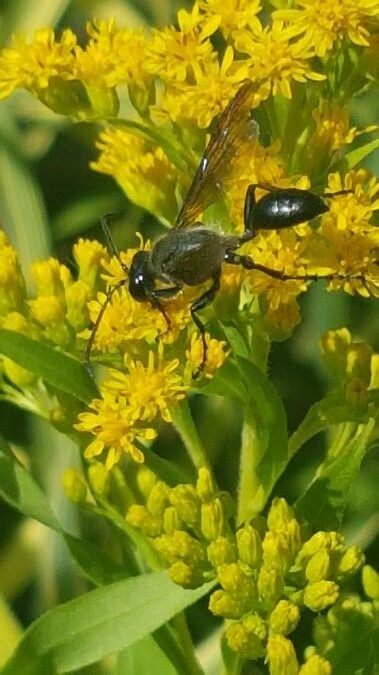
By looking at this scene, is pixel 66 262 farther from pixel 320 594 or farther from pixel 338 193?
pixel 320 594

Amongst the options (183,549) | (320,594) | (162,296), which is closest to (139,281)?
(162,296)

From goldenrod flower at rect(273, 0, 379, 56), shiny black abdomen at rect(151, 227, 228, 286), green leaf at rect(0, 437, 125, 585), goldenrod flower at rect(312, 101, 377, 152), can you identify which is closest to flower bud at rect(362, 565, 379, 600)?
green leaf at rect(0, 437, 125, 585)

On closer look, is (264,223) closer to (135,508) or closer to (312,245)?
(312,245)

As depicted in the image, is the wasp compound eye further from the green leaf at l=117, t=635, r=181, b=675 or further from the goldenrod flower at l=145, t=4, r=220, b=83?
→ the green leaf at l=117, t=635, r=181, b=675

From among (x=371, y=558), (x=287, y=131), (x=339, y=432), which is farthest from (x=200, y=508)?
(x=371, y=558)

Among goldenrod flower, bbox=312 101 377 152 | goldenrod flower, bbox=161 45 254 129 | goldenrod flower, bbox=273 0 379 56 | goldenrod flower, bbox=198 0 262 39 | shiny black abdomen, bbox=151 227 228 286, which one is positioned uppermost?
goldenrod flower, bbox=198 0 262 39

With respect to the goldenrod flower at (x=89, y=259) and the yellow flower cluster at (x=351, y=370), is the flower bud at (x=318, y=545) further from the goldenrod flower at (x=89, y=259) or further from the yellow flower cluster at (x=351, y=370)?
the goldenrod flower at (x=89, y=259)
